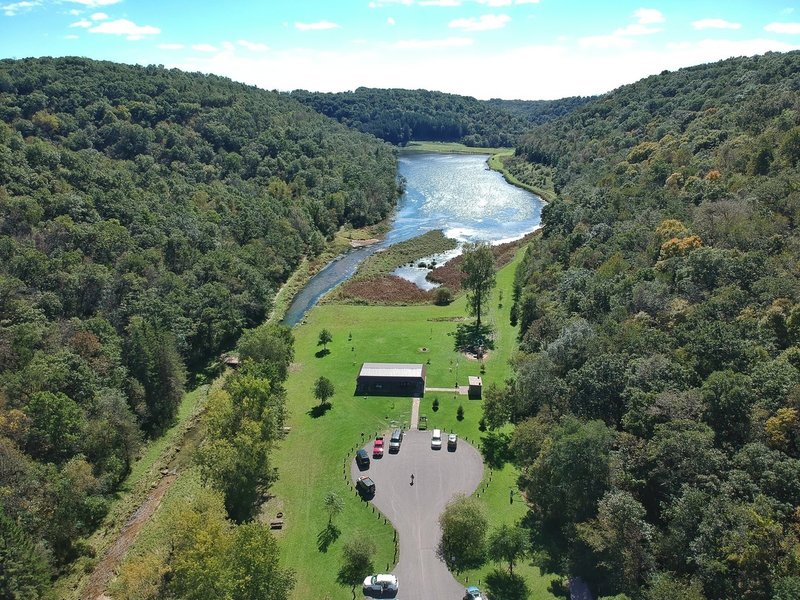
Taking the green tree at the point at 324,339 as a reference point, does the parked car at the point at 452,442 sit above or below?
below

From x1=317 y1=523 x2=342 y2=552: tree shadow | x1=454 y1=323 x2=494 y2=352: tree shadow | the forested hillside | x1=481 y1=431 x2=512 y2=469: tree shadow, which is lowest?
x1=317 y1=523 x2=342 y2=552: tree shadow

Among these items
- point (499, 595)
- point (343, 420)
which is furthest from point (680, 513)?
point (343, 420)

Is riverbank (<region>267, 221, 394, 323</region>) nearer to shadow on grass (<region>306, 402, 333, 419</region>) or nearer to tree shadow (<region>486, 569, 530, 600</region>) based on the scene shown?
shadow on grass (<region>306, 402, 333, 419</region>)

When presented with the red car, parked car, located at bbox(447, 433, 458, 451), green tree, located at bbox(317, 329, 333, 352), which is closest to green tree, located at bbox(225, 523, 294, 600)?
the red car

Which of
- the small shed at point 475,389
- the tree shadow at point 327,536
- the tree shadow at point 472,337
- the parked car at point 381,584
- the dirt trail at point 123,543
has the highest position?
the tree shadow at point 472,337

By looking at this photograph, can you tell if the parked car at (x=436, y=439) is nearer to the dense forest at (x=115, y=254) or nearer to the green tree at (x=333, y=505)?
the green tree at (x=333, y=505)

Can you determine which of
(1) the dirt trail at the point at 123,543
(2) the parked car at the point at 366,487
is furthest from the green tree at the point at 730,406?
(1) the dirt trail at the point at 123,543
